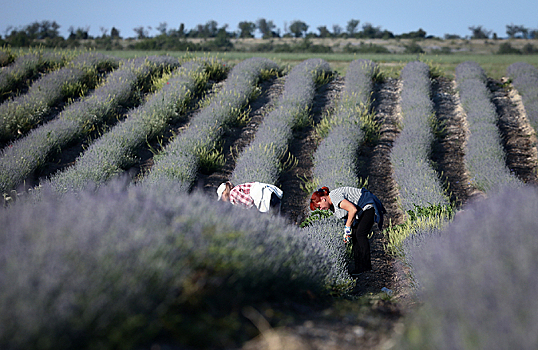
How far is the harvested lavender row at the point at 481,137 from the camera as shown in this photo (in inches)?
254

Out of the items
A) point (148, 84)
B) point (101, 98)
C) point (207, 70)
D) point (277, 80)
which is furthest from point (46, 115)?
point (277, 80)

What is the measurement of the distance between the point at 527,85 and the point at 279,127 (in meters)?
7.19

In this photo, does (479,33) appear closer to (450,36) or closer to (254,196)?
(450,36)

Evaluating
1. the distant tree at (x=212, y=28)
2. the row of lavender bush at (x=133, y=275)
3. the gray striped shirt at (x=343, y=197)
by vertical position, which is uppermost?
the distant tree at (x=212, y=28)

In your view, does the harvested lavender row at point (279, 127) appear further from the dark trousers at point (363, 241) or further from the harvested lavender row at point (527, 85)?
the harvested lavender row at point (527, 85)

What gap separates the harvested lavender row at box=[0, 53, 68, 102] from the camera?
31.0 ft

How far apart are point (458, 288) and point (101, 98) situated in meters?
9.18

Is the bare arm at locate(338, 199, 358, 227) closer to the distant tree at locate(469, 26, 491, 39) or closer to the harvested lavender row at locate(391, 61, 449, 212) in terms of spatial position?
the harvested lavender row at locate(391, 61, 449, 212)

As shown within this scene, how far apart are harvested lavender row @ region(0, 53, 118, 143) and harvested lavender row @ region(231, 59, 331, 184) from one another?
460 cm

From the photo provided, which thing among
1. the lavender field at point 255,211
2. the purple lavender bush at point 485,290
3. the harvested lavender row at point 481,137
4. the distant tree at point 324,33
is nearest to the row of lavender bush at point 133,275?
the lavender field at point 255,211

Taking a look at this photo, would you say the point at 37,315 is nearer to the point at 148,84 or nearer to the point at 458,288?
the point at 458,288

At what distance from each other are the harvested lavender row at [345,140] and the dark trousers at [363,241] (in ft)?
4.30

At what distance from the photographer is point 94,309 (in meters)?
1.51

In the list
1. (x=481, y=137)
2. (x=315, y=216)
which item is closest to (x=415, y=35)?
(x=481, y=137)
